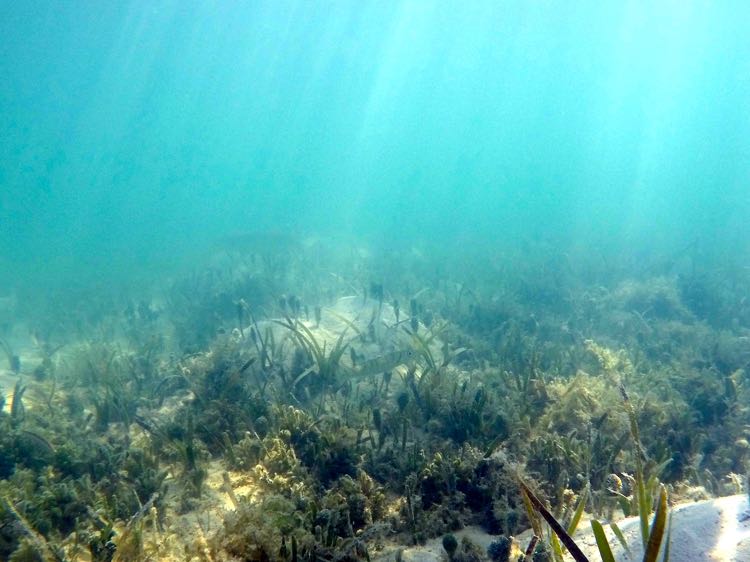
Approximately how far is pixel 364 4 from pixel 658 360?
2439 inches

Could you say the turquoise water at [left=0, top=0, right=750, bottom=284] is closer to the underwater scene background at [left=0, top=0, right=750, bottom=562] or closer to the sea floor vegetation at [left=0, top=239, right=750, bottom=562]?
the underwater scene background at [left=0, top=0, right=750, bottom=562]

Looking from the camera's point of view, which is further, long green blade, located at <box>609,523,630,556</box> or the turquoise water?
the turquoise water

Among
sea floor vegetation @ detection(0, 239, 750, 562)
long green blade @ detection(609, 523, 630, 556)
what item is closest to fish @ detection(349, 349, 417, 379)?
sea floor vegetation @ detection(0, 239, 750, 562)

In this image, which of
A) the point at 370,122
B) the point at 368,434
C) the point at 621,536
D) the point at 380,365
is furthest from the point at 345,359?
the point at 370,122

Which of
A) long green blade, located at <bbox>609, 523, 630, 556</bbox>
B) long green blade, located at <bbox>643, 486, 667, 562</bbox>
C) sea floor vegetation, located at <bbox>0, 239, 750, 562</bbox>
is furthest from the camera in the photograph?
sea floor vegetation, located at <bbox>0, 239, 750, 562</bbox>

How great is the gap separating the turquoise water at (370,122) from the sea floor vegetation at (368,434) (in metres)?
17.7

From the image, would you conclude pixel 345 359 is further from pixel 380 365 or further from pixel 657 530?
pixel 657 530

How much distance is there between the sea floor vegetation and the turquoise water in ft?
58.1

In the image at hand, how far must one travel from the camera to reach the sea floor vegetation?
10.5ft

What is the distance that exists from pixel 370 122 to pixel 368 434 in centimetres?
19337

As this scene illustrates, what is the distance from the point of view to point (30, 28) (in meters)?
41.4

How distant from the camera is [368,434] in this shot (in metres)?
5.03

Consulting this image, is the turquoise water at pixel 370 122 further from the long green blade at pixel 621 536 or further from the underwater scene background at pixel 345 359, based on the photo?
the long green blade at pixel 621 536

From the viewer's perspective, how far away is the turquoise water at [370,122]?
39.6 metres
